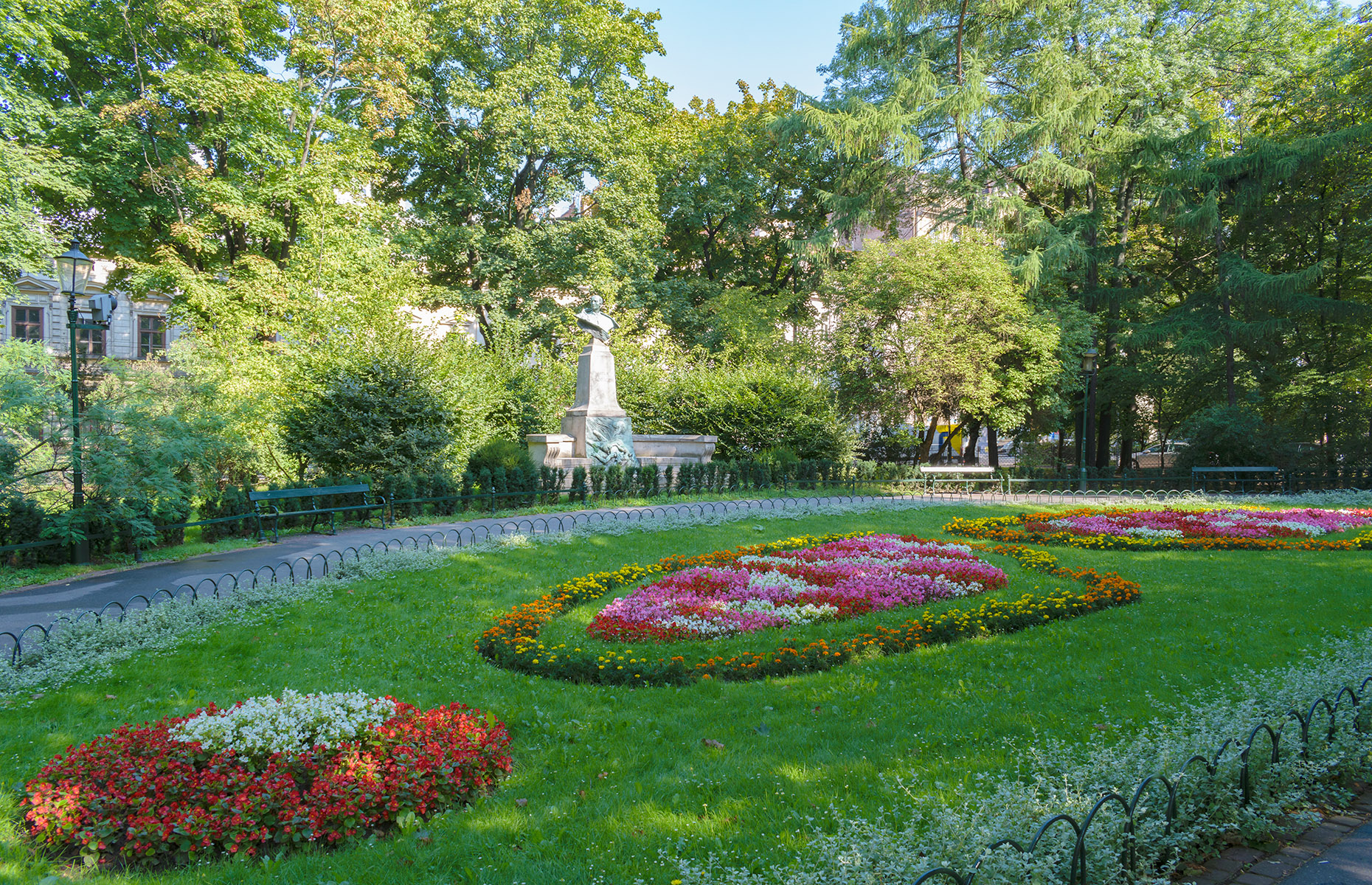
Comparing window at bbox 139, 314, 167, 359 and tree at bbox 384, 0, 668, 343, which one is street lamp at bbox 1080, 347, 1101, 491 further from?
window at bbox 139, 314, 167, 359

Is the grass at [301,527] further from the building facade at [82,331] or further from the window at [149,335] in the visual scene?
the window at [149,335]

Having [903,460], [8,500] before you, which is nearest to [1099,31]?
[903,460]

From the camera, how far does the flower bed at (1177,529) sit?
10695 mm

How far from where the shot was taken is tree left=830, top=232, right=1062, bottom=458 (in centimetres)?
2261

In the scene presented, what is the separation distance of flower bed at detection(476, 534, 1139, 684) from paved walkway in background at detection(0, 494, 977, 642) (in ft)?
10.8

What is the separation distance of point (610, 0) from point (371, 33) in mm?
11532

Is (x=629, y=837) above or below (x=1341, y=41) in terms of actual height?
below

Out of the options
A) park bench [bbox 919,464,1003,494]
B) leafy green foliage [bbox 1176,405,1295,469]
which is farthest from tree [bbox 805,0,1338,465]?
park bench [bbox 919,464,1003,494]

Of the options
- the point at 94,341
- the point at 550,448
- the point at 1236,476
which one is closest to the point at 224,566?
the point at 550,448

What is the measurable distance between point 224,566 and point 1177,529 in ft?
44.5

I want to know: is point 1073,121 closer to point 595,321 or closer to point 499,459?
point 595,321

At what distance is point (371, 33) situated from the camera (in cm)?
2147

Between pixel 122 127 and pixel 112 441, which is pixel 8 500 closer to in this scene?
pixel 112 441

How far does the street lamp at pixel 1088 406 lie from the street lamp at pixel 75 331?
19902mm
